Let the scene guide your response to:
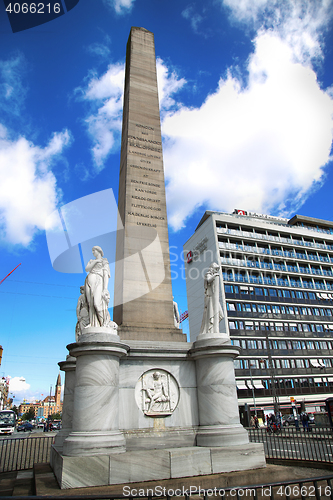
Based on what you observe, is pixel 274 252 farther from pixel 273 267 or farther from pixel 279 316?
pixel 279 316

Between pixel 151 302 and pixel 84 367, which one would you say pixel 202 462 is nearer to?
pixel 84 367

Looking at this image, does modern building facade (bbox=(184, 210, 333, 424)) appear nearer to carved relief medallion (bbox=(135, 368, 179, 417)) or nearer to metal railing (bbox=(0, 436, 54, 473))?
metal railing (bbox=(0, 436, 54, 473))

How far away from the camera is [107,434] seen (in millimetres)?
7031

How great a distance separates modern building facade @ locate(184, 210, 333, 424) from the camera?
47.0 metres

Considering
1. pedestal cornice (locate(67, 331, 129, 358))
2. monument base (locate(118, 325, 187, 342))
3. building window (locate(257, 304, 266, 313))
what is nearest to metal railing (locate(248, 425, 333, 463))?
monument base (locate(118, 325, 187, 342))

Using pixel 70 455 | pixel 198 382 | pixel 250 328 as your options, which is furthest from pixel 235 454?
pixel 250 328

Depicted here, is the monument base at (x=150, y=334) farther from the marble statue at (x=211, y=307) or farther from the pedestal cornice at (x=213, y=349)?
the pedestal cornice at (x=213, y=349)

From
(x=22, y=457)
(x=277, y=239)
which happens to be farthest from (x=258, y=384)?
(x=22, y=457)

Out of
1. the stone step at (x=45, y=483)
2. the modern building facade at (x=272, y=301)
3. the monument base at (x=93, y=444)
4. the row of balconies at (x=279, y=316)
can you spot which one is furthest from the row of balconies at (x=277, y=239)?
the monument base at (x=93, y=444)

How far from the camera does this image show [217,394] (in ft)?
27.3

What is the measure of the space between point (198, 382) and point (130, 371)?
174 cm

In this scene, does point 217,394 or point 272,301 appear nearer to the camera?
point 217,394

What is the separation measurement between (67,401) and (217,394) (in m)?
4.75

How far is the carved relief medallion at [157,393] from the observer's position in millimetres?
8188
